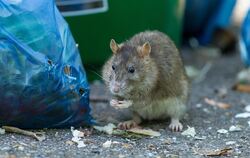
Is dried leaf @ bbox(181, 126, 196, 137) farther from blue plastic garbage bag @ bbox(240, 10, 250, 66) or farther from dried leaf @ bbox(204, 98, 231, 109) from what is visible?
blue plastic garbage bag @ bbox(240, 10, 250, 66)

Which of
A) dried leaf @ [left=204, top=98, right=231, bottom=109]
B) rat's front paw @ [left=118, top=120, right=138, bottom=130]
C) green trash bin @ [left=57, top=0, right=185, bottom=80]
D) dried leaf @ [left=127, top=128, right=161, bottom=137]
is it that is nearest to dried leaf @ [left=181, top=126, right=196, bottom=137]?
dried leaf @ [left=127, top=128, right=161, bottom=137]

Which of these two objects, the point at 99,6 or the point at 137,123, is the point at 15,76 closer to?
the point at 137,123

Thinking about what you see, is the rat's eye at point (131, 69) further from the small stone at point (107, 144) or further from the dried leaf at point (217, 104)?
the dried leaf at point (217, 104)

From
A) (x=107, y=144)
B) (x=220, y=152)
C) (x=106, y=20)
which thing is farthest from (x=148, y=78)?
(x=106, y=20)

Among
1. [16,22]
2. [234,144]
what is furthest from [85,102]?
[234,144]

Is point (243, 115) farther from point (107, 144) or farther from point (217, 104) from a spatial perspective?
point (107, 144)

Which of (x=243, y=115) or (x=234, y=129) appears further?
(x=243, y=115)

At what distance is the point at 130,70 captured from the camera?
15.2 ft

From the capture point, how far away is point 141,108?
15.9 ft

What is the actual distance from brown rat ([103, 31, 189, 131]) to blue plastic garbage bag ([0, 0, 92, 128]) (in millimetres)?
294

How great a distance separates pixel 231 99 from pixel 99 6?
1.68 m

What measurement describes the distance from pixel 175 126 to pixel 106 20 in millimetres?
1809

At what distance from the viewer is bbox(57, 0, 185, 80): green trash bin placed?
20.3 ft

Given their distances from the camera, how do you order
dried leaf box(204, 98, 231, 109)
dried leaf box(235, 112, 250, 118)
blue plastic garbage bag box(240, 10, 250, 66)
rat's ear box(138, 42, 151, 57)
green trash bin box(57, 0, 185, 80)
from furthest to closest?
blue plastic garbage bag box(240, 10, 250, 66) < green trash bin box(57, 0, 185, 80) < dried leaf box(204, 98, 231, 109) < dried leaf box(235, 112, 250, 118) < rat's ear box(138, 42, 151, 57)
